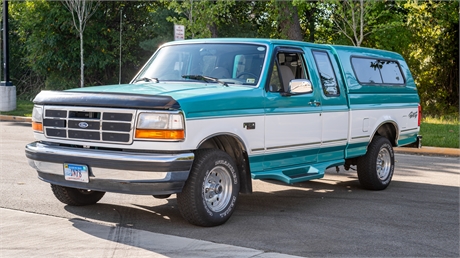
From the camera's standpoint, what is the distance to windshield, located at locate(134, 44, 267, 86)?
25.6 ft

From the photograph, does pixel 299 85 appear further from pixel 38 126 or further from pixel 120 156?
pixel 38 126

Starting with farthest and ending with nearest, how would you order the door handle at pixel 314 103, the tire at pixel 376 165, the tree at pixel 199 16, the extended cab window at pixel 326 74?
1. the tree at pixel 199 16
2. the tire at pixel 376 165
3. the extended cab window at pixel 326 74
4. the door handle at pixel 314 103

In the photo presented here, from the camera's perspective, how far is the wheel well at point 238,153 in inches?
292

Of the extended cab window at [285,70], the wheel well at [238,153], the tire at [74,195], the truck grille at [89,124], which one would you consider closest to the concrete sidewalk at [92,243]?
the tire at [74,195]

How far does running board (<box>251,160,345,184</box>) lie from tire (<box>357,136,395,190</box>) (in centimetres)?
84

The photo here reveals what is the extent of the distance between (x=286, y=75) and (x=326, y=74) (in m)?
0.90

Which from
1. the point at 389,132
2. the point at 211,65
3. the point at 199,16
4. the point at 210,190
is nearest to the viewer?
the point at 210,190

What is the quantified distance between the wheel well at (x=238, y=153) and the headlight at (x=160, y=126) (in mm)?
874

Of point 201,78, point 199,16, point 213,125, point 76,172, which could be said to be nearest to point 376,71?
point 201,78

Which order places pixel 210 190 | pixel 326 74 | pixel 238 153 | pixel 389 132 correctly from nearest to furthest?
pixel 210 190, pixel 238 153, pixel 326 74, pixel 389 132

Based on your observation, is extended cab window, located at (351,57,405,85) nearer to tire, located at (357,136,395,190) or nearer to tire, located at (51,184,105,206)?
tire, located at (357,136,395,190)

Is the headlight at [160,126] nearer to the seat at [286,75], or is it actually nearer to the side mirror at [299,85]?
the side mirror at [299,85]

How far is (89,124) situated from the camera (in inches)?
272

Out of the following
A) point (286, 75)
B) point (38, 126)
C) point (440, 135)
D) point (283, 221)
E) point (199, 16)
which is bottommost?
point (283, 221)
